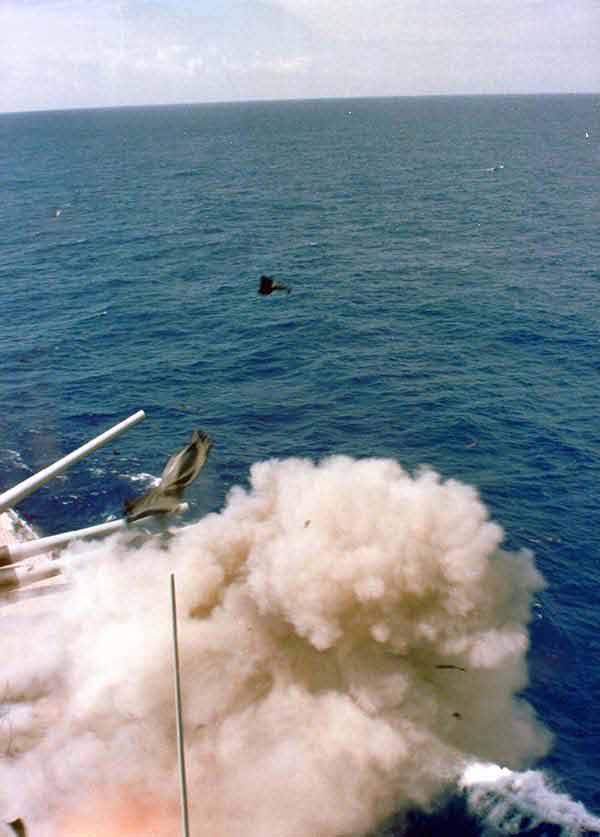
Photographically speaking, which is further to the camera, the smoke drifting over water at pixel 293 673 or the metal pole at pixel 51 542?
the metal pole at pixel 51 542

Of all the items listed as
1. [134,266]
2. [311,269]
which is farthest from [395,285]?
[134,266]

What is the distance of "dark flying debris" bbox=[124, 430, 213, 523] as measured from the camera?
3020 centimetres

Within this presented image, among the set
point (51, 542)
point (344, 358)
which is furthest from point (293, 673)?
point (344, 358)

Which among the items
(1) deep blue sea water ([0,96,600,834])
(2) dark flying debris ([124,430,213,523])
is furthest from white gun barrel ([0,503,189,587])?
(1) deep blue sea water ([0,96,600,834])

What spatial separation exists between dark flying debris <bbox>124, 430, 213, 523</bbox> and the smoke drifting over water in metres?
2.01

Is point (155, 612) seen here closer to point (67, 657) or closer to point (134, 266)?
point (67, 657)

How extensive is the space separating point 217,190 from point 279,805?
442 feet

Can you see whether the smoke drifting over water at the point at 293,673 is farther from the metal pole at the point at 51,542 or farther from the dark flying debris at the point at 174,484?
the metal pole at the point at 51,542

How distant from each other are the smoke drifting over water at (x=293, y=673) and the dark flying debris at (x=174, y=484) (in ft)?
6.60

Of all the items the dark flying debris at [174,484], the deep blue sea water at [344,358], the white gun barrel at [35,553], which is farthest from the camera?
the deep blue sea water at [344,358]

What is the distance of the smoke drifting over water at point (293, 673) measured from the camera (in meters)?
24.6

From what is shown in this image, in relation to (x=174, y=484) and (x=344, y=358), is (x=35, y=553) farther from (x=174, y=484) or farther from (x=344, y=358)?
(x=344, y=358)

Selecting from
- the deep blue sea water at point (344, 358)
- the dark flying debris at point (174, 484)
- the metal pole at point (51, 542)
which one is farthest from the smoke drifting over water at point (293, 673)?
the deep blue sea water at point (344, 358)

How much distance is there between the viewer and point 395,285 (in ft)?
263
